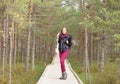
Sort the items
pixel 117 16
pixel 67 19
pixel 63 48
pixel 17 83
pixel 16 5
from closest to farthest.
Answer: pixel 63 48 → pixel 117 16 → pixel 16 5 → pixel 17 83 → pixel 67 19

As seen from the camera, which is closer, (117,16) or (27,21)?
(117,16)

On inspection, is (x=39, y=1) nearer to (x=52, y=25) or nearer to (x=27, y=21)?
(x=27, y=21)

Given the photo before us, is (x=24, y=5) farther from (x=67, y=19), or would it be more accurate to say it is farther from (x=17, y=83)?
(x=67, y=19)

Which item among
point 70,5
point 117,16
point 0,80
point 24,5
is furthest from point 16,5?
point 70,5

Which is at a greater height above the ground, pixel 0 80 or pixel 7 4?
pixel 7 4

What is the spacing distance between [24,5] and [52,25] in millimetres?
20614

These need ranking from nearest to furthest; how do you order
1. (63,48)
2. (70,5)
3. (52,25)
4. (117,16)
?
(63,48)
(117,16)
(70,5)
(52,25)

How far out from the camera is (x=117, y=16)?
46.8 ft

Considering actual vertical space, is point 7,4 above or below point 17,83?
above

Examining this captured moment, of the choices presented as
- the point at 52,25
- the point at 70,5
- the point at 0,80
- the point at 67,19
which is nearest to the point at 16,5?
the point at 0,80

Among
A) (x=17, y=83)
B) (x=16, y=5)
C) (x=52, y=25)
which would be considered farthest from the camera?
(x=52, y=25)

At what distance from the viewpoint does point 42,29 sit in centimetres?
3256

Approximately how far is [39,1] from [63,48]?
873 centimetres

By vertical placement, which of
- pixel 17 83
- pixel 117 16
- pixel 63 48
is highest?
pixel 117 16
